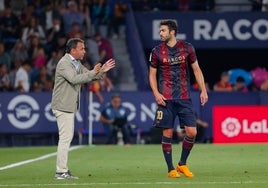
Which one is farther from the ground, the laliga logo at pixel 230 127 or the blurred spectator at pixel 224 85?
the blurred spectator at pixel 224 85

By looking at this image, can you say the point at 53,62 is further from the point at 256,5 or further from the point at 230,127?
the point at 256,5

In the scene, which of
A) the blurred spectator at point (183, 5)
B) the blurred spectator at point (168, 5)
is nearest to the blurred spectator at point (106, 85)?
the blurred spectator at point (168, 5)

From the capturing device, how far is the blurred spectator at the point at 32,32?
31.7 meters

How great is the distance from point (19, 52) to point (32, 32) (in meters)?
1.03

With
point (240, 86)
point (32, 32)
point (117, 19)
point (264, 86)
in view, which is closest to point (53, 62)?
point (32, 32)

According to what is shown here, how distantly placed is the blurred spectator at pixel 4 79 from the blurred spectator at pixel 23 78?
0.81 feet

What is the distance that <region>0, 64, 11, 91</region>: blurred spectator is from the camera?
2964cm

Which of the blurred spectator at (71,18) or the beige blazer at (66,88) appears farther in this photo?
the blurred spectator at (71,18)

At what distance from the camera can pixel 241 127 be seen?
27047 mm

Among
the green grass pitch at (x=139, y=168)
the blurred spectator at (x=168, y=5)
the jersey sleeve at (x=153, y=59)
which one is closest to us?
the green grass pitch at (x=139, y=168)

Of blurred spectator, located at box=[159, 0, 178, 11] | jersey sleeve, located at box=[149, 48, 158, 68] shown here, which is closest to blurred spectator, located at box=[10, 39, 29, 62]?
blurred spectator, located at box=[159, 0, 178, 11]

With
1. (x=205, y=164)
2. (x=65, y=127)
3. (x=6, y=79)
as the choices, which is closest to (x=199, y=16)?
(x=6, y=79)

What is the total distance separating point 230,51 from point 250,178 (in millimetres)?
21166

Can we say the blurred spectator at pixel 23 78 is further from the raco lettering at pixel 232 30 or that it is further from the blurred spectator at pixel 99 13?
the raco lettering at pixel 232 30
